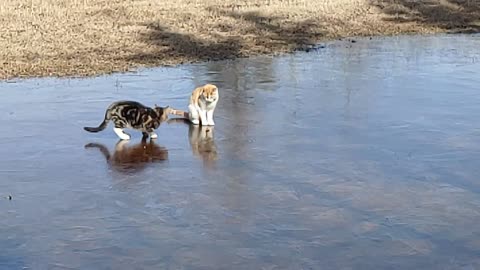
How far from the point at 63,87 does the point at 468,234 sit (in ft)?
27.6

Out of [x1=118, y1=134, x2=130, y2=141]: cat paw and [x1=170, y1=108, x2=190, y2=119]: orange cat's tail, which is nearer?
[x1=118, y1=134, x2=130, y2=141]: cat paw

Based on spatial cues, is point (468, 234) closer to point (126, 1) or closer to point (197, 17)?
Result: point (197, 17)

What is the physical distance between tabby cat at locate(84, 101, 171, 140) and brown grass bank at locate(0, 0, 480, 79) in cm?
503

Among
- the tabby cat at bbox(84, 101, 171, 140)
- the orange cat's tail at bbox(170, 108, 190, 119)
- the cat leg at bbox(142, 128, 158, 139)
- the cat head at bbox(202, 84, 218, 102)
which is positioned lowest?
the cat leg at bbox(142, 128, 158, 139)

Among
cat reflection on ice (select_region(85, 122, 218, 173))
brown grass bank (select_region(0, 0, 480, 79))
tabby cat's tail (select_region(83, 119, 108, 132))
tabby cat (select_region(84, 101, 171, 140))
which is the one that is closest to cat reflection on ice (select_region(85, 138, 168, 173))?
cat reflection on ice (select_region(85, 122, 218, 173))

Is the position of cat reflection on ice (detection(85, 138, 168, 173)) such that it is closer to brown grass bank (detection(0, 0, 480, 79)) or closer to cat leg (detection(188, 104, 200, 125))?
cat leg (detection(188, 104, 200, 125))

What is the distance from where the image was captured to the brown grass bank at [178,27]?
57.6 feet

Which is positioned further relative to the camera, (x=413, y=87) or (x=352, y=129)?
(x=413, y=87)

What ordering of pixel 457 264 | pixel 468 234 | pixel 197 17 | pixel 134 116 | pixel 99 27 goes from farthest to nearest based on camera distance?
pixel 197 17 < pixel 99 27 < pixel 134 116 < pixel 468 234 < pixel 457 264

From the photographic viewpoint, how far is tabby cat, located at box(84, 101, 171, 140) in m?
10.6

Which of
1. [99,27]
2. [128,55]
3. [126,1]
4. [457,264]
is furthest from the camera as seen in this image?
[126,1]

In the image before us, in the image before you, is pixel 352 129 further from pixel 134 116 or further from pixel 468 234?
pixel 468 234

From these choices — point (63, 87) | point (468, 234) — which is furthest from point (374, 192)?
point (63, 87)

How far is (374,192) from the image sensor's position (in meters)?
8.50
